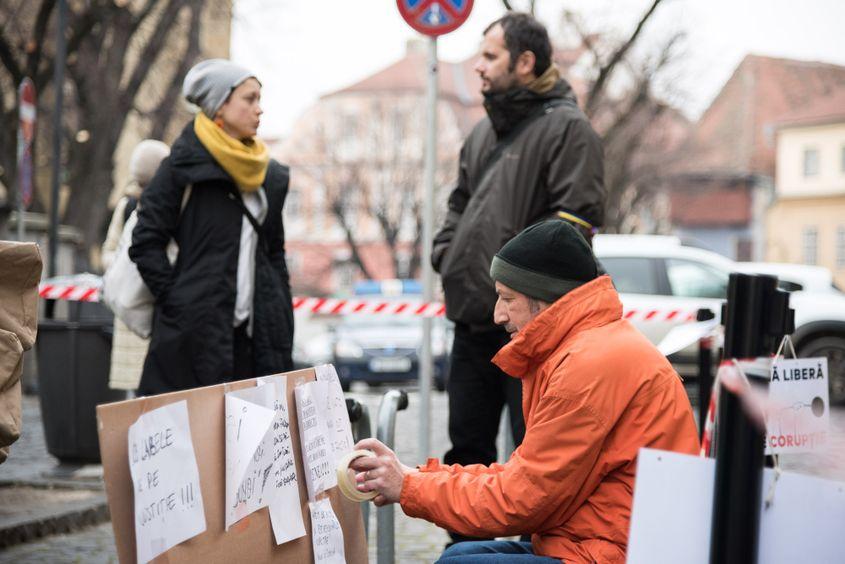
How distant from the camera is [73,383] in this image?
7145 millimetres

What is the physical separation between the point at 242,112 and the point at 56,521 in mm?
2327

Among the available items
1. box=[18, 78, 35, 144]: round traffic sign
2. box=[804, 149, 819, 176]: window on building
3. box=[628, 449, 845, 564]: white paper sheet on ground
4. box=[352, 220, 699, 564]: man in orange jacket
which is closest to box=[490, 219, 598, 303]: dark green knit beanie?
box=[352, 220, 699, 564]: man in orange jacket

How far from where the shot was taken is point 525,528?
2975mm

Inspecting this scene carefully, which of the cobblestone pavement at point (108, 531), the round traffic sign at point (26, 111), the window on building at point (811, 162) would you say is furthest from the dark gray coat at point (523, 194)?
the window on building at point (811, 162)

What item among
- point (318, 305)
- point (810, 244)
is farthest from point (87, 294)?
point (810, 244)

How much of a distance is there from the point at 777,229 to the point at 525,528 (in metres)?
66.8

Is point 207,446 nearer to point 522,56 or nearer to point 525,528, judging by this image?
point 525,528

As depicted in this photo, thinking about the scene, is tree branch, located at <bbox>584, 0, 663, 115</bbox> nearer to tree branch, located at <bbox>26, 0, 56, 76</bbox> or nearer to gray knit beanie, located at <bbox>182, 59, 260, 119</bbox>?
tree branch, located at <bbox>26, 0, 56, 76</bbox>

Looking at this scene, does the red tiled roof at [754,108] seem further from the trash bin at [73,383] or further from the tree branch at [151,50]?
Answer: the trash bin at [73,383]

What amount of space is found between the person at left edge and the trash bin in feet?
7.75

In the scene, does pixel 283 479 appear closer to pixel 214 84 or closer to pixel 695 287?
pixel 214 84

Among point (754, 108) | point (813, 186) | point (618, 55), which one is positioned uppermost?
point (754, 108)

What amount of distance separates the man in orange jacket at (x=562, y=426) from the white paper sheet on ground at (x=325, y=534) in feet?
→ 0.86

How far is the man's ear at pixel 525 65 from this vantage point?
4906 millimetres
